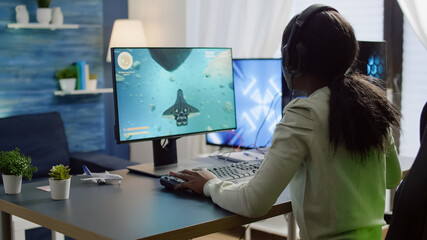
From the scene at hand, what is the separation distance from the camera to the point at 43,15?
12.7ft

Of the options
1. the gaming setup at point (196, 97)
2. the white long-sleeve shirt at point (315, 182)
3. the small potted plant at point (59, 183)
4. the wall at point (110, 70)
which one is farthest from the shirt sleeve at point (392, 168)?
the wall at point (110, 70)

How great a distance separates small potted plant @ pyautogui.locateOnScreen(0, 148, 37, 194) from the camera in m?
1.73

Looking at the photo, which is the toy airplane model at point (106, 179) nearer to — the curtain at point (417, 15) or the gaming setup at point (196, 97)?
the gaming setup at point (196, 97)

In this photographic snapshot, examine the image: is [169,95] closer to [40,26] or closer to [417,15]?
[417,15]

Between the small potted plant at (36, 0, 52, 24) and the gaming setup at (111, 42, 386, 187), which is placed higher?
the small potted plant at (36, 0, 52, 24)

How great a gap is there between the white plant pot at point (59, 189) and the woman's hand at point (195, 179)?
0.33 metres

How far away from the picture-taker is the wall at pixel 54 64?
3.88m

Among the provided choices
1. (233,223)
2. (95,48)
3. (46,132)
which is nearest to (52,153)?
(46,132)

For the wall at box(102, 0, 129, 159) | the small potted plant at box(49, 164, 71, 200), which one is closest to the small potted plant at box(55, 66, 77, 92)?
the wall at box(102, 0, 129, 159)

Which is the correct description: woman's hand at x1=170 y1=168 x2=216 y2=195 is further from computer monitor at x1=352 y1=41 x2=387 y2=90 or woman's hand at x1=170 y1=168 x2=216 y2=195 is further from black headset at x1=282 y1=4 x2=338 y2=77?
computer monitor at x1=352 y1=41 x2=387 y2=90

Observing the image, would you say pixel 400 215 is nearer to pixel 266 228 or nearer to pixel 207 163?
pixel 207 163

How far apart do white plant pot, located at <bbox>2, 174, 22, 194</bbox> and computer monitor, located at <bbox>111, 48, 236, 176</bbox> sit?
0.37 meters

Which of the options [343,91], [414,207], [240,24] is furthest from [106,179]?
[240,24]

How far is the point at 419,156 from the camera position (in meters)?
1.28
